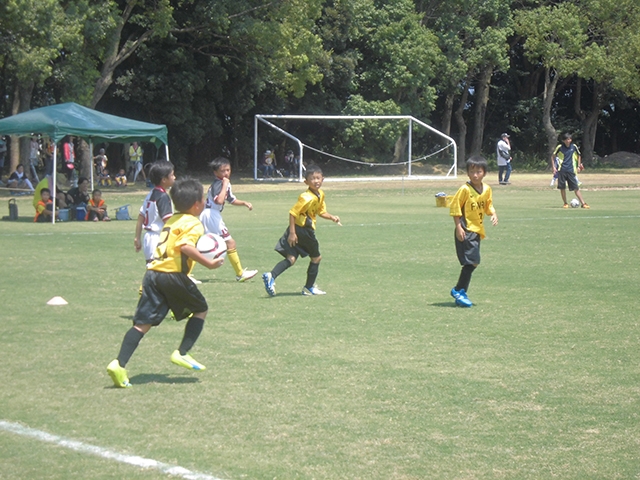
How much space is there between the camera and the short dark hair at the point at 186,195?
6.48 meters

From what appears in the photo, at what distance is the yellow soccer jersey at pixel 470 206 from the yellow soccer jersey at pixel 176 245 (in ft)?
13.2

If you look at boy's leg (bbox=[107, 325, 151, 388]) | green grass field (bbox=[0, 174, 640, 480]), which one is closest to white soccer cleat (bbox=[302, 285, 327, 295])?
green grass field (bbox=[0, 174, 640, 480])

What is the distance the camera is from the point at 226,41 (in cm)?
3925

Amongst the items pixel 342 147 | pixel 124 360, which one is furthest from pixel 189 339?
pixel 342 147

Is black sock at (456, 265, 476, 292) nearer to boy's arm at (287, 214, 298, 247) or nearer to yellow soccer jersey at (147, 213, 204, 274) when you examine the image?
boy's arm at (287, 214, 298, 247)

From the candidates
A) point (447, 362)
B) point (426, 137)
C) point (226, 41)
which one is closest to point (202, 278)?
point (447, 362)

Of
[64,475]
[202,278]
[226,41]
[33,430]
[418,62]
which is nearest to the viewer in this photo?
[64,475]

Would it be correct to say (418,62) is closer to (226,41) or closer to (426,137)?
(426,137)


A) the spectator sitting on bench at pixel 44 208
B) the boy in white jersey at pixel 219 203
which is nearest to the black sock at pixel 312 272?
the boy in white jersey at pixel 219 203

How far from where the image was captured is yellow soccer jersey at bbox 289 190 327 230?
10.5 m

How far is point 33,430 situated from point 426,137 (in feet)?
158

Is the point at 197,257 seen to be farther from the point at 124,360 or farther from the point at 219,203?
the point at 219,203

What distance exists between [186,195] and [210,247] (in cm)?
45

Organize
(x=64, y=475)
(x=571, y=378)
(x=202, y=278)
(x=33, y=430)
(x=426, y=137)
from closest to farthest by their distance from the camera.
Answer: (x=64, y=475)
(x=33, y=430)
(x=571, y=378)
(x=202, y=278)
(x=426, y=137)
